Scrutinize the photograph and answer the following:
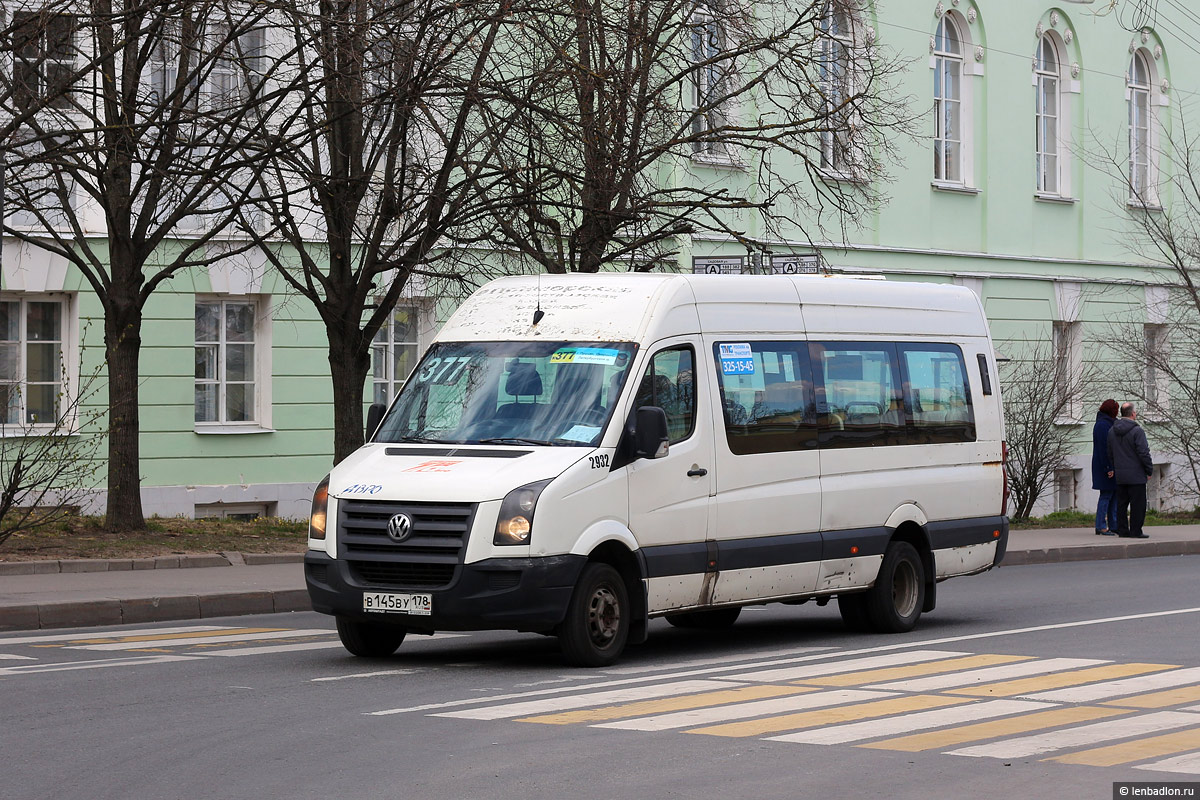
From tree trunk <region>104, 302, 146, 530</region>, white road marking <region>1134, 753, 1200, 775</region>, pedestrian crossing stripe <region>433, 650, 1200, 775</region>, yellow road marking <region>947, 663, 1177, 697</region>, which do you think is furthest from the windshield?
tree trunk <region>104, 302, 146, 530</region>

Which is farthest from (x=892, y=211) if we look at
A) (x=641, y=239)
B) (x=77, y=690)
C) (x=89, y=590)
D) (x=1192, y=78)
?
(x=77, y=690)

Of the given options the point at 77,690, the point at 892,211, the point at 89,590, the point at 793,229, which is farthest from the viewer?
the point at 892,211

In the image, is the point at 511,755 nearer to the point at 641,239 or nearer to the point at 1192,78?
the point at 641,239

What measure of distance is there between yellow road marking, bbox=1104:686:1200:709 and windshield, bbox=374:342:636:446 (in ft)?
11.7

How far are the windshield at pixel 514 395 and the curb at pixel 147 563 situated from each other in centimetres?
689

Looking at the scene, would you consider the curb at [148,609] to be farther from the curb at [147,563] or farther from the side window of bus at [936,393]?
the side window of bus at [936,393]

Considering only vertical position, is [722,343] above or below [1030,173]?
below

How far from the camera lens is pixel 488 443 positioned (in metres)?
11.4

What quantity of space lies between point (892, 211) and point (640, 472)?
2398 cm

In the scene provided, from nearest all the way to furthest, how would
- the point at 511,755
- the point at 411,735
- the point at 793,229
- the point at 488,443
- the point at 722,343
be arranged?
1. the point at 511,755
2. the point at 411,735
3. the point at 488,443
4. the point at 722,343
5. the point at 793,229

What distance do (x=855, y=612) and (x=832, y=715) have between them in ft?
15.5

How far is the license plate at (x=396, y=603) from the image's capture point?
10.8 meters

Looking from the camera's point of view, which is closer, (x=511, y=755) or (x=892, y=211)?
(x=511, y=755)

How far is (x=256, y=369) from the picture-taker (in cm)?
2695
